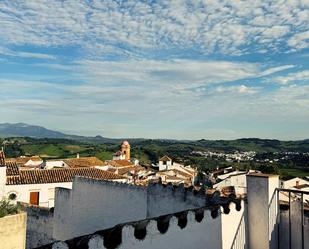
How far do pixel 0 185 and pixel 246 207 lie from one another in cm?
2030

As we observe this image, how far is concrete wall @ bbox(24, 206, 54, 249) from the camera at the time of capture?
1622 cm

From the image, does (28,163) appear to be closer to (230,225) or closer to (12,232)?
(12,232)

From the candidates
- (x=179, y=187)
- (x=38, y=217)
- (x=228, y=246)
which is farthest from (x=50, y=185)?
(x=228, y=246)

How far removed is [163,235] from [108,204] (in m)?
7.82

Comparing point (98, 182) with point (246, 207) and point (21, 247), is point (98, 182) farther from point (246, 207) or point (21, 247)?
point (246, 207)

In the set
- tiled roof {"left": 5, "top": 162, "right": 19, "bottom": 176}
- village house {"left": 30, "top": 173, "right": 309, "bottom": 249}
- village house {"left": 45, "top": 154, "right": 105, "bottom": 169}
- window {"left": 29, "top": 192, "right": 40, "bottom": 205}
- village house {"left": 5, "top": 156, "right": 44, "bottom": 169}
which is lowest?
window {"left": 29, "top": 192, "right": 40, "bottom": 205}

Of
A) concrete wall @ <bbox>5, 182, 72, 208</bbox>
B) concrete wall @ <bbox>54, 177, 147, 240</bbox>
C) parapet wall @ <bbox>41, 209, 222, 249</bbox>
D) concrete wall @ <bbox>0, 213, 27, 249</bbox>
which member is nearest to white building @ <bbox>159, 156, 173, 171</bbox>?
concrete wall @ <bbox>5, 182, 72, 208</bbox>

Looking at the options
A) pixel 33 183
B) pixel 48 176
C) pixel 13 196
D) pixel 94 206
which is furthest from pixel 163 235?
pixel 48 176

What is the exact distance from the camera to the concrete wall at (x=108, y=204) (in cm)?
1055

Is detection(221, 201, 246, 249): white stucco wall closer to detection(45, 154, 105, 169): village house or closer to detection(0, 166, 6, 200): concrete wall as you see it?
detection(0, 166, 6, 200): concrete wall

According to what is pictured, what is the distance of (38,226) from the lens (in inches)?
655

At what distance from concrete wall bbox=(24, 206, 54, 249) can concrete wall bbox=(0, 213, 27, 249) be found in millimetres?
1931

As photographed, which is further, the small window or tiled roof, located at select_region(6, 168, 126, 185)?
tiled roof, located at select_region(6, 168, 126, 185)

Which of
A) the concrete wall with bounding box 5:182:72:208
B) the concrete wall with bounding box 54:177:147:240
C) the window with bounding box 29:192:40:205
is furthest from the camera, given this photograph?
the window with bounding box 29:192:40:205
